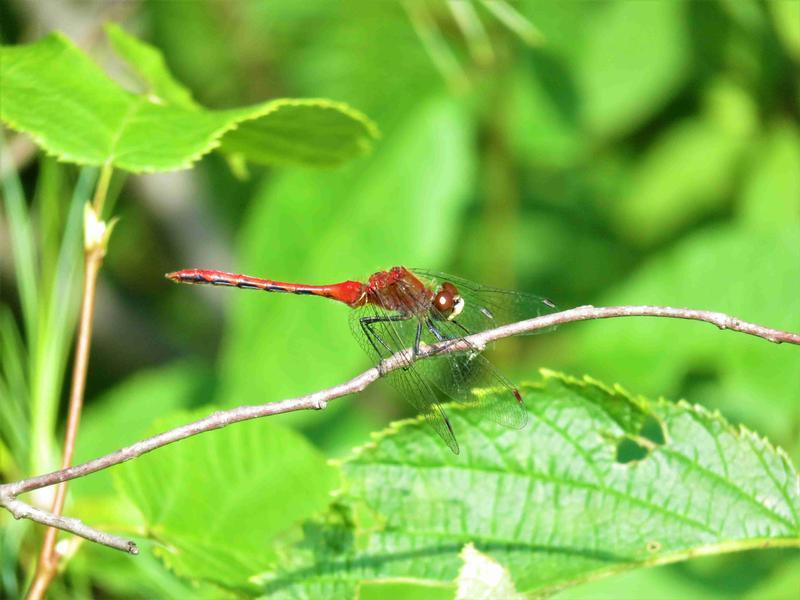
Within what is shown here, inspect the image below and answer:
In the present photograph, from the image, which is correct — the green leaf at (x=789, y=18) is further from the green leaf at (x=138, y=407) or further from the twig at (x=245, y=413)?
the green leaf at (x=138, y=407)

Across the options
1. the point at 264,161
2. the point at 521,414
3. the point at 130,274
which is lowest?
the point at 521,414

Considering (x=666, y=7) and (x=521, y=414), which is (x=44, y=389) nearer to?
(x=521, y=414)

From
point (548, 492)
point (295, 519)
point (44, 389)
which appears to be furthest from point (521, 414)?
point (44, 389)

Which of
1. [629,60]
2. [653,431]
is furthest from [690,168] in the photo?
[653,431]

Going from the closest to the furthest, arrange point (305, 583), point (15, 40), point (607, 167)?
point (305, 583)
point (15, 40)
point (607, 167)

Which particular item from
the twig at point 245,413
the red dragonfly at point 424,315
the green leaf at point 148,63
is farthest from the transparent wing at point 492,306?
the green leaf at point 148,63
